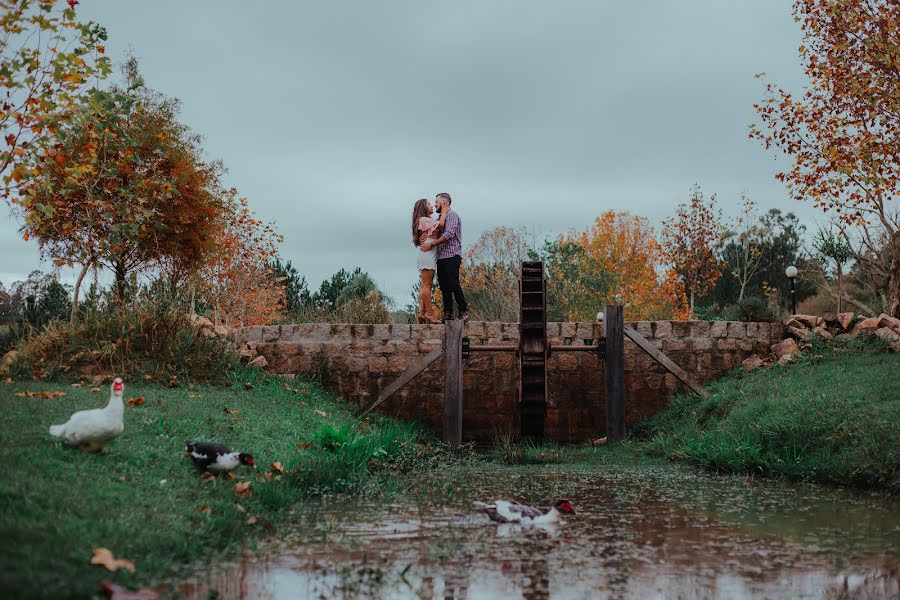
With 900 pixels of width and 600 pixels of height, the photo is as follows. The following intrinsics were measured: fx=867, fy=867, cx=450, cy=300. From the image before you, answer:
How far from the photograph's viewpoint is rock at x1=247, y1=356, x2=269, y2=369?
12.4 metres

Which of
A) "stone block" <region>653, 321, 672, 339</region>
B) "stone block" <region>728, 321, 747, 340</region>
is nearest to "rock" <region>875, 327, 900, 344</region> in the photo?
"stone block" <region>728, 321, 747, 340</region>

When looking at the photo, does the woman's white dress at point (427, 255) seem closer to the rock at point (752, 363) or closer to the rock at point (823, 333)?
the rock at point (752, 363)

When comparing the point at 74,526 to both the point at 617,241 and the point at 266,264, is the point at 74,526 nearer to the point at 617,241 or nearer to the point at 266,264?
the point at 266,264

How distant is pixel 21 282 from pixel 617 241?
1786 centimetres

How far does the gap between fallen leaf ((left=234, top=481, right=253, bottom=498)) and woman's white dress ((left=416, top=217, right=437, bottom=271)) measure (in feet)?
21.2

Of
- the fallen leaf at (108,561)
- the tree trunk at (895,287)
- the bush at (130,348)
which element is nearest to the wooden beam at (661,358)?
the tree trunk at (895,287)

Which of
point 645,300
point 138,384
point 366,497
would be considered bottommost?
point 366,497

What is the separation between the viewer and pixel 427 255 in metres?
12.2

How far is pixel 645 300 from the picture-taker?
26.2 meters

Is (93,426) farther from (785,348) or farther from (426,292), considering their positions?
(785,348)

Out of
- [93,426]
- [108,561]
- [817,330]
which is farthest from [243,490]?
[817,330]

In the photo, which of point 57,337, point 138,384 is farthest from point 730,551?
point 57,337

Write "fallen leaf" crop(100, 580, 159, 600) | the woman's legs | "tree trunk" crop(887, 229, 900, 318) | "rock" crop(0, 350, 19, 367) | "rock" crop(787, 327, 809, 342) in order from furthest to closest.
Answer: "tree trunk" crop(887, 229, 900, 318) → "rock" crop(787, 327, 809, 342) → the woman's legs → "rock" crop(0, 350, 19, 367) → "fallen leaf" crop(100, 580, 159, 600)

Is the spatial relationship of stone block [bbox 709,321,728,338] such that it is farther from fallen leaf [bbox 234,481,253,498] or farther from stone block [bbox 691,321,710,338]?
fallen leaf [bbox 234,481,253,498]
